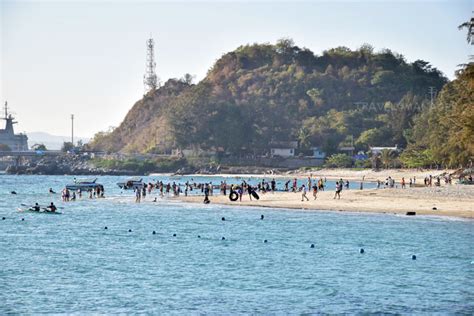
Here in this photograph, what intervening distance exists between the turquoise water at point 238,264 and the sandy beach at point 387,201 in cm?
299

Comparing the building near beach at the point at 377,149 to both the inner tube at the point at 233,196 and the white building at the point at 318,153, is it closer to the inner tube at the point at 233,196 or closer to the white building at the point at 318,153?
the white building at the point at 318,153

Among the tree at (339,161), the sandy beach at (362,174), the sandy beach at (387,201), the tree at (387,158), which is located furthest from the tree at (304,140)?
the sandy beach at (387,201)

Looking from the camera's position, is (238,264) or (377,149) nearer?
(238,264)

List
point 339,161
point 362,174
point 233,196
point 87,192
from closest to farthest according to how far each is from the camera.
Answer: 1. point 233,196
2. point 87,192
3. point 362,174
4. point 339,161

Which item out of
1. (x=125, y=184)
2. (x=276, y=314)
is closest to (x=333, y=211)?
(x=276, y=314)

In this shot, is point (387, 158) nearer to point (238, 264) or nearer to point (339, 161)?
point (339, 161)

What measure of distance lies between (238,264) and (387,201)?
35.0 meters

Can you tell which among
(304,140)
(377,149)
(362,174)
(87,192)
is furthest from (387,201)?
(304,140)

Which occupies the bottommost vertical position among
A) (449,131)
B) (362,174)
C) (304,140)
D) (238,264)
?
(238,264)

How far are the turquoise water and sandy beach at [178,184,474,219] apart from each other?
2992mm

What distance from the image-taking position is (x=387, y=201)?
7831 cm

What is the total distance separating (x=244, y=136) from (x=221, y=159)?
22.4 feet

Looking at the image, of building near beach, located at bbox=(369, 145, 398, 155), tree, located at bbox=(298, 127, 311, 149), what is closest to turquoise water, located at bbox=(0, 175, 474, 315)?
building near beach, located at bbox=(369, 145, 398, 155)

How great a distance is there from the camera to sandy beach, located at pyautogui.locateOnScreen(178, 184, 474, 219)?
230 ft
